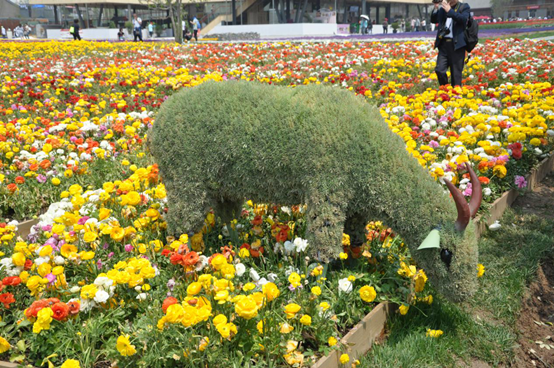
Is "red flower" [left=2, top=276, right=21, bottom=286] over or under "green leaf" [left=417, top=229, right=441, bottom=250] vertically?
under

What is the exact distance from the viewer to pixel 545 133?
20.4ft

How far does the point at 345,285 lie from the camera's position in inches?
129

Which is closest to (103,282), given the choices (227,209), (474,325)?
(227,209)

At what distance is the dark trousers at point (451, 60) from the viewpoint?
855 centimetres

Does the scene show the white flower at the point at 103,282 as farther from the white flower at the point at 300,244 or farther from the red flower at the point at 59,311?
the white flower at the point at 300,244

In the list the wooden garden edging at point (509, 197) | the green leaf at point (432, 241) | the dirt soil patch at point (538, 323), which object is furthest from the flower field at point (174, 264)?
the dirt soil patch at point (538, 323)

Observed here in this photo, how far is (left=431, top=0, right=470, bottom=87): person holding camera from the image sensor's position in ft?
27.0

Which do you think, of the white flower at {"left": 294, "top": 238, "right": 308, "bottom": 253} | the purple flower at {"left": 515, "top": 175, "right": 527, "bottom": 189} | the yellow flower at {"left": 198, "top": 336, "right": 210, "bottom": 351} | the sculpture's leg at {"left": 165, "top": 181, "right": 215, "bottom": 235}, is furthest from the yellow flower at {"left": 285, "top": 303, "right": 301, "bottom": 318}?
the purple flower at {"left": 515, "top": 175, "right": 527, "bottom": 189}

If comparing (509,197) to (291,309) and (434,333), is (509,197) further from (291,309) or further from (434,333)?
(291,309)

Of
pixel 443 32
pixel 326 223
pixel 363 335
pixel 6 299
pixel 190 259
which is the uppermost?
pixel 443 32

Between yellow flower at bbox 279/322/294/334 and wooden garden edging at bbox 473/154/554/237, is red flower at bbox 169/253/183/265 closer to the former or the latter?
yellow flower at bbox 279/322/294/334

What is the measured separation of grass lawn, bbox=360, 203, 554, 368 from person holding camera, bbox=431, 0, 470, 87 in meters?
5.06

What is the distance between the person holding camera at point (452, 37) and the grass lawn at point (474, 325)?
5.06 m

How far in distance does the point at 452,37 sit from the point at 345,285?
677 centimetres
